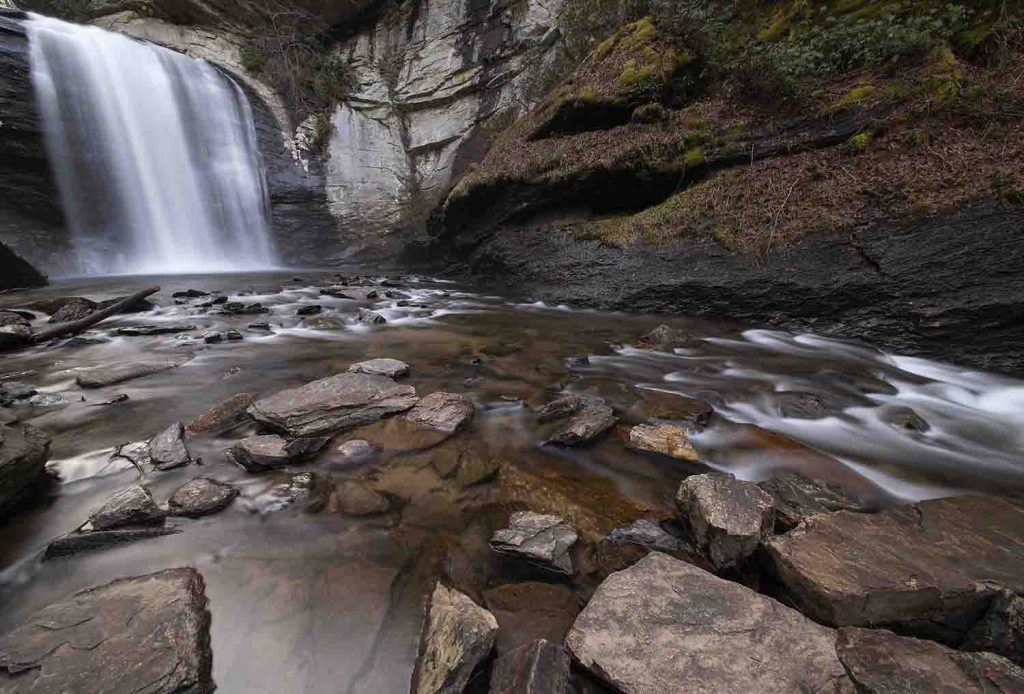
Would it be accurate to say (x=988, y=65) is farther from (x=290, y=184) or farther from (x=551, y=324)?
(x=290, y=184)

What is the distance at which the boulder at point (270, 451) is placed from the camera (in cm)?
225

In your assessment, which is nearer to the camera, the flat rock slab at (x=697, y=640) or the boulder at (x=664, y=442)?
the flat rock slab at (x=697, y=640)

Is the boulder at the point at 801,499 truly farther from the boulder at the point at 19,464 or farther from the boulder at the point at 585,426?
the boulder at the point at 19,464

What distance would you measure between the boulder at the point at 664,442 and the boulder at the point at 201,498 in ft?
7.14

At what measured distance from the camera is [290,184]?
1581 centimetres

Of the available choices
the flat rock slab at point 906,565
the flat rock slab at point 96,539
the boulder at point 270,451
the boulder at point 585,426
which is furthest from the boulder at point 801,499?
the flat rock slab at point 96,539

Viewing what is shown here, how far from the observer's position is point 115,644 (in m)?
1.21

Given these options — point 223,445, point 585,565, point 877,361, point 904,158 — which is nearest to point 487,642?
point 585,565

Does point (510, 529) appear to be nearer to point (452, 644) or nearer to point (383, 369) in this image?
point (452, 644)

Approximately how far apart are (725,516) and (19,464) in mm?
3098

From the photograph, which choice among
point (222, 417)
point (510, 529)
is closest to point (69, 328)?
point (222, 417)

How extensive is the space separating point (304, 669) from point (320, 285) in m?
9.84

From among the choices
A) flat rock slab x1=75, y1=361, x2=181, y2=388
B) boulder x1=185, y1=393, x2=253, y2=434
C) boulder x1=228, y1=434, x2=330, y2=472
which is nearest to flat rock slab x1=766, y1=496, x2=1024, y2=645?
boulder x1=228, y1=434, x2=330, y2=472

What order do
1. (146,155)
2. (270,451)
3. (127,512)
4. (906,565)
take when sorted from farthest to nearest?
(146,155) < (270,451) < (127,512) < (906,565)
